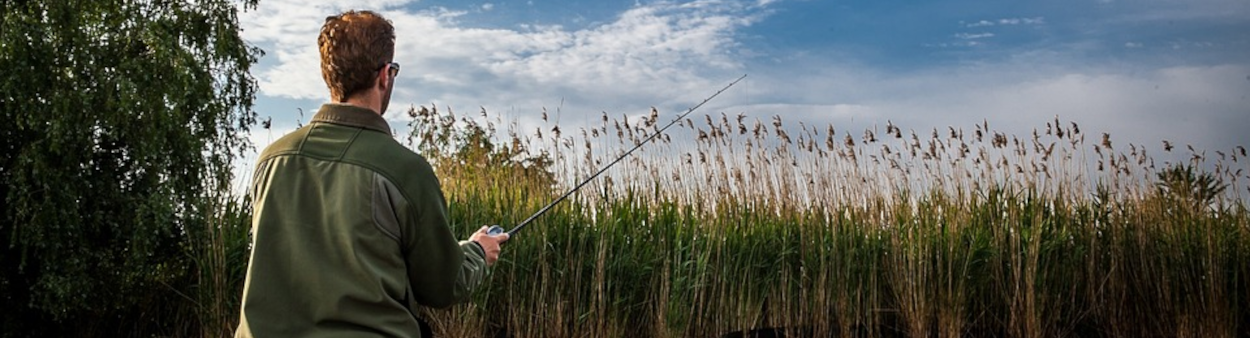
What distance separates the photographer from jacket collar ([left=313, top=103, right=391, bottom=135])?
6.07 ft

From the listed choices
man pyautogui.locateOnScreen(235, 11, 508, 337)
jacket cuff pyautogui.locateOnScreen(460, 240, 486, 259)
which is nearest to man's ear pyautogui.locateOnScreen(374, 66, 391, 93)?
man pyautogui.locateOnScreen(235, 11, 508, 337)

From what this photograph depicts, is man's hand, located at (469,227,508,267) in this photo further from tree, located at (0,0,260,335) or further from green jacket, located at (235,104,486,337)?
tree, located at (0,0,260,335)

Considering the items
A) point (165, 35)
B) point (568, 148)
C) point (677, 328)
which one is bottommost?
point (677, 328)

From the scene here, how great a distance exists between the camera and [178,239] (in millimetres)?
7578

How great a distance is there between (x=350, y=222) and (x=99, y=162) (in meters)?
6.64

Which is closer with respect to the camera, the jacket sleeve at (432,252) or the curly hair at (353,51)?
the jacket sleeve at (432,252)

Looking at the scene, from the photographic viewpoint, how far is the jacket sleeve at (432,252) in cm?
176

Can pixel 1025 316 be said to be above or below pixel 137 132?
below

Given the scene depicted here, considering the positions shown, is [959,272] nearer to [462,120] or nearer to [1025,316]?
[1025,316]

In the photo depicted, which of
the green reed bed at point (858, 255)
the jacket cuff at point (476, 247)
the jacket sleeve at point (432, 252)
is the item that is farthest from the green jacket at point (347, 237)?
the green reed bed at point (858, 255)

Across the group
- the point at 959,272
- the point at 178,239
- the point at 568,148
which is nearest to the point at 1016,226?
the point at 959,272

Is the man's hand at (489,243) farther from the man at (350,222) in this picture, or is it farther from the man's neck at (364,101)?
the man's neck at (364,101)

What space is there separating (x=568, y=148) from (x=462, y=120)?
61.8 inches

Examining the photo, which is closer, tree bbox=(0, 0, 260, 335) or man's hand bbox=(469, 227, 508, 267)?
man's hand bbox=(469, 227, 508, 267)
